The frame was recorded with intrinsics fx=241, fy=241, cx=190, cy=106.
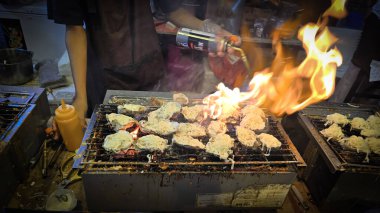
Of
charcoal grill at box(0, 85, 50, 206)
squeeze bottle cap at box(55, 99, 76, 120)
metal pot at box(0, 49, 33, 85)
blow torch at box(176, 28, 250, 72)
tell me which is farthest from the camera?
metal pot at box(0, 49, 33, 85)

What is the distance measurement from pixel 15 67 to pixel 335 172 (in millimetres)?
5397

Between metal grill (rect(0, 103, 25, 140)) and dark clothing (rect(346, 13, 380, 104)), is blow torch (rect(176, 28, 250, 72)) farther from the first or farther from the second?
dark clothing (rect(346, 13, 380, 104))

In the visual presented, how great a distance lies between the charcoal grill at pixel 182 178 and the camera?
1962 mm

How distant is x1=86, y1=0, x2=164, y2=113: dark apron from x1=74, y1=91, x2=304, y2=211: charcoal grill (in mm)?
1478

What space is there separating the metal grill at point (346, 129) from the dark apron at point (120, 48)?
7.70 feet

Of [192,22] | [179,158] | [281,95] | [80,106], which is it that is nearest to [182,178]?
[179,158]

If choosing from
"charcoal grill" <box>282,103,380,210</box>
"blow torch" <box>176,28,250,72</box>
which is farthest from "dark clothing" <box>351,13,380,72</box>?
"blow torch" <box>176,28,250,72</box>

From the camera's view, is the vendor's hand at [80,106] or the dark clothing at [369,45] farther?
the dark clothing at [369,45]

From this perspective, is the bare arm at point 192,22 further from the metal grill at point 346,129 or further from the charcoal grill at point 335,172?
the charcoal grill at point 335,172

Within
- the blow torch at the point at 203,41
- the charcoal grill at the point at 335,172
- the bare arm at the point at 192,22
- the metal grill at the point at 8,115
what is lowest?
the charcoal grill at the point at 335,172

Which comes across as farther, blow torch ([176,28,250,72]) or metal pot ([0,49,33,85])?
metal pot ([0,49,33,85])

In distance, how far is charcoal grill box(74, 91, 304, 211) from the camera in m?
1.96

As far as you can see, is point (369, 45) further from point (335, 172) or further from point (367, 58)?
point (335, 172)

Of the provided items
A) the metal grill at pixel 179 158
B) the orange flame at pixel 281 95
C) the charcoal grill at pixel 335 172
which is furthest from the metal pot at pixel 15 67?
the charcoal grill at pixel 335 172
